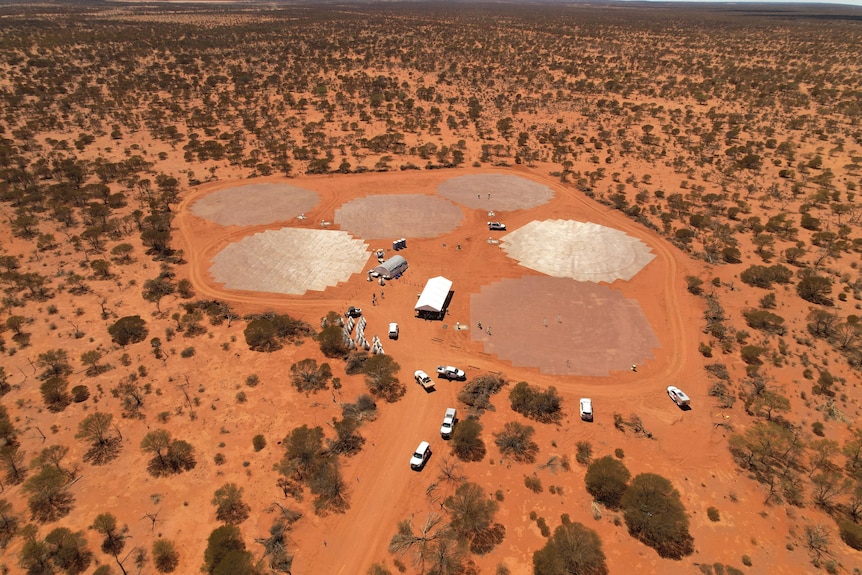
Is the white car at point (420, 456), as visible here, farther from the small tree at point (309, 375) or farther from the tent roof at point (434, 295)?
the tent roof at point (434, 295)

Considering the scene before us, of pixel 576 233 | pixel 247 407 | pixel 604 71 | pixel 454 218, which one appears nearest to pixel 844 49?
pixel 604 71

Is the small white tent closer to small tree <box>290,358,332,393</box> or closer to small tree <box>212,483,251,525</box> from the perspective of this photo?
small tree <box>290,358,332,393</box>

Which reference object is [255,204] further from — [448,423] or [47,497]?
[448,423]

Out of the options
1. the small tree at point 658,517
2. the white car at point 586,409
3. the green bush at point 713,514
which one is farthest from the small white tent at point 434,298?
the green bush at point 713,514

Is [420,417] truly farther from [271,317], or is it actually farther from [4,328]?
[4,328]

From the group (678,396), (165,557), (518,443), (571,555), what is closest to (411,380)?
(518,443)
